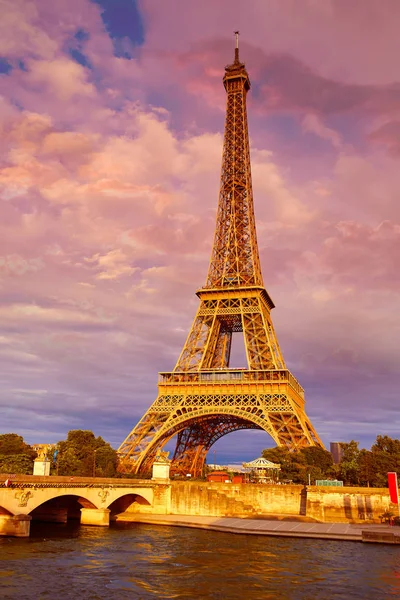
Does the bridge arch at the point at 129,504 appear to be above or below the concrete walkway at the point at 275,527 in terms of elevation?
above

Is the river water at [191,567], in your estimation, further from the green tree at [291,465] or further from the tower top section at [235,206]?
the tower top section at [235,206]

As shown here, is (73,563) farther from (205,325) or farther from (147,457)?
(205,325)

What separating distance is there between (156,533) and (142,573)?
1693cm

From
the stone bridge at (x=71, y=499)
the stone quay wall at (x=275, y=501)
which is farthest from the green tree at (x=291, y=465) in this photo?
the stone bridge at (x=71, y=499)

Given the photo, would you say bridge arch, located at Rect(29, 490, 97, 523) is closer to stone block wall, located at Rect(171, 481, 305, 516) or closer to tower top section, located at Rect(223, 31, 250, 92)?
stone block wall, located at Rect(171, 481, 305, 516)

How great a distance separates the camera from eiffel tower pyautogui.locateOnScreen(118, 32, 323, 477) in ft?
219

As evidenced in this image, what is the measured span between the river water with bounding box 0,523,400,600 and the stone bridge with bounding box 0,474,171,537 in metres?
2.01

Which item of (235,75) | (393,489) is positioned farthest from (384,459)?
(235,75)

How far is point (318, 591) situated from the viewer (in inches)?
1014

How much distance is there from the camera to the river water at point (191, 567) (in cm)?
2500

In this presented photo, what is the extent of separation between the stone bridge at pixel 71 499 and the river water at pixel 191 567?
201 cm

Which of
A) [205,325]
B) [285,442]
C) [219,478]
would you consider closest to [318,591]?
[285,442]

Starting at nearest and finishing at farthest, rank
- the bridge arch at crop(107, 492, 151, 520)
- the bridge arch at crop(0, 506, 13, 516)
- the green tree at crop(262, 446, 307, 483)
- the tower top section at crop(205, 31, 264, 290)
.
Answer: the bridge arch at crop(0, 506, 13, 516), the bridge arch at crop(107, 492, 151, 520), the green tree at crop(262, 446, 307, 483), the tower top section at crop(205, 31, 264, 290)

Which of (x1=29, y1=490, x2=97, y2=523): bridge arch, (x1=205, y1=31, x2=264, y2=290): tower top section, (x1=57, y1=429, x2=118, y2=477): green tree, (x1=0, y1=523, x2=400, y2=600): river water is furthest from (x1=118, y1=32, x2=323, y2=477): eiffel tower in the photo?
(x1=0, y1=523, x2=400, y2=600): river water
